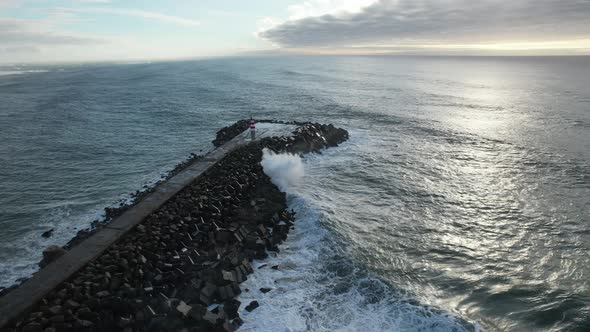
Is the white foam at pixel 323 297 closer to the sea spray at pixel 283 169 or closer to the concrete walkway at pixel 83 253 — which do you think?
the concrete walkway at pixel 83 253

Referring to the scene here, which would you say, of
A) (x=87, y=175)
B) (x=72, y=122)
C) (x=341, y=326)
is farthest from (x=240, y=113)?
(x=341, y=326)

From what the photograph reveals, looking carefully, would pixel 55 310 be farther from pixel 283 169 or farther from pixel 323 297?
pixel 283 169

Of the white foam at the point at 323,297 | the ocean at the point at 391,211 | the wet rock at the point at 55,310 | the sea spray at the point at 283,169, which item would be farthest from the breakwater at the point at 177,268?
the sea spray at the point at 283,169

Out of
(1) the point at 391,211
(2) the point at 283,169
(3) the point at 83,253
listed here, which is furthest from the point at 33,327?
(2) the point at 283,169

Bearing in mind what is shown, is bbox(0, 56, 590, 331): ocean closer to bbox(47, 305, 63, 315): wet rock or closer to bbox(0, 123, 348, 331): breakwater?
bbox(0, 123, 348, 331): breakwater

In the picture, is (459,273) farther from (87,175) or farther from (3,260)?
(87,175)
